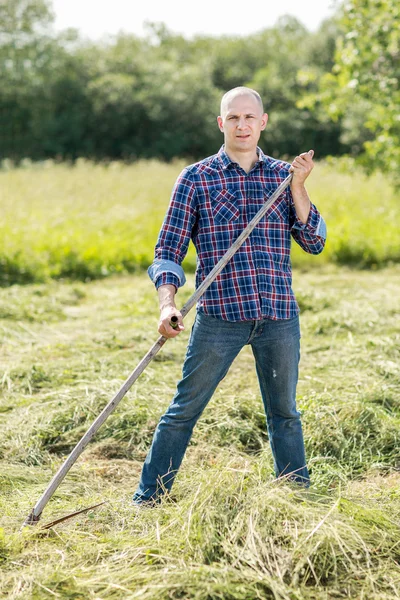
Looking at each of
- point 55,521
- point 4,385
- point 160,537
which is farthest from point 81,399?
point 160,537

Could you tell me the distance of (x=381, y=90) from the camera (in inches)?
320

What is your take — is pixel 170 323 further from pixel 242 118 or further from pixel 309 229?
pixel 242 118

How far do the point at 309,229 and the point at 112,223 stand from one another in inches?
319

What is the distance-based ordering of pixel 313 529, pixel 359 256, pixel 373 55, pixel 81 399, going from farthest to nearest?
1. pixel 359 256
2. pixel 373 55
3. pixel 81 399
4. pixel 313 529

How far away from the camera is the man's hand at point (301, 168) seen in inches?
112

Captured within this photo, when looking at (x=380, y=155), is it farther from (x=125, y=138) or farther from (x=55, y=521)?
(x=125, y=138)

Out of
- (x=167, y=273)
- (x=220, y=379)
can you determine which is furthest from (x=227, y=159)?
(x=220, y=379)

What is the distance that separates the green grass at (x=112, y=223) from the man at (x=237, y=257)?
5943 millimetres

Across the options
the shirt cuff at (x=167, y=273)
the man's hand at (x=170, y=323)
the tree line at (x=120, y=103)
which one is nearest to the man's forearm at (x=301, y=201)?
the shirt cuff at (x=167, y=273)

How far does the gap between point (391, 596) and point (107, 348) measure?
12.3 ft

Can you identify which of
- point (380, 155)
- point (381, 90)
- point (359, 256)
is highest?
point (381, 90)

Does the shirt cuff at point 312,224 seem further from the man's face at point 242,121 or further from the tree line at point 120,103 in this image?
the tree line at point 120,103

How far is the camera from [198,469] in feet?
10.1

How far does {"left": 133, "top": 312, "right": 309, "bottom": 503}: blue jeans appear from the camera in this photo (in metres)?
2.94
